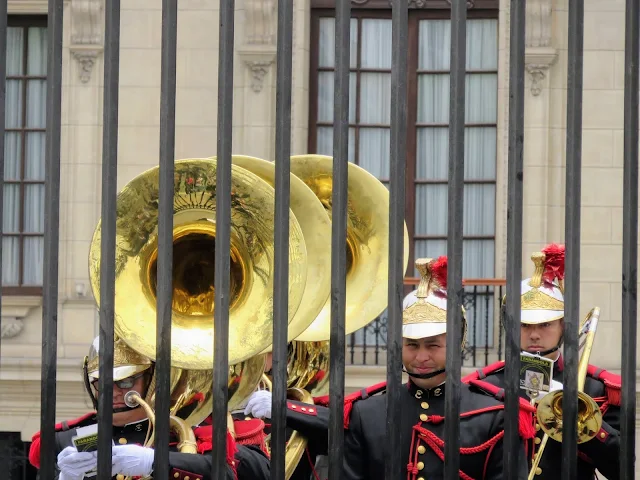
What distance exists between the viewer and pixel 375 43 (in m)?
13.6

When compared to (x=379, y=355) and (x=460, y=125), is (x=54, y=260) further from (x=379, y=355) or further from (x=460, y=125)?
(x=379, y=355)

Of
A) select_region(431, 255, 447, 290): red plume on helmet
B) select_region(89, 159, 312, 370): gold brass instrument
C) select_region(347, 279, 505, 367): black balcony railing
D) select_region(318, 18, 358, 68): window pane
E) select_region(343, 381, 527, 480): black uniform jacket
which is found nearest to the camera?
select_region(89, 159, 312, 370): gold brass instrument

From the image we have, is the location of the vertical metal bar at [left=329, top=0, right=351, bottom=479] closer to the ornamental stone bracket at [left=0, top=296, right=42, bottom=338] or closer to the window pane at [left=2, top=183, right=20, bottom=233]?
the ornamental stone bracket at [left=0, top=296, right=42, bottom=338]

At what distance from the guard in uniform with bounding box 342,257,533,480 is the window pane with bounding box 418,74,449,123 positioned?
27.3 feet

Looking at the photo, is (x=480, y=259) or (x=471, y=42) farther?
(x=480, y=259)

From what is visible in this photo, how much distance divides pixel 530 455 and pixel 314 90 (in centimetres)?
831

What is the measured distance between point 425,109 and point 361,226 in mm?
6908

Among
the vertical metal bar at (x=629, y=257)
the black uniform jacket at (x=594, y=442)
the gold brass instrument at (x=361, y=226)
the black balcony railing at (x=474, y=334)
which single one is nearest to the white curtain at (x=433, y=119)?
the black balcony railing at (x=474, y=334)

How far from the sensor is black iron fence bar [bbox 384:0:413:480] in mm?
3223

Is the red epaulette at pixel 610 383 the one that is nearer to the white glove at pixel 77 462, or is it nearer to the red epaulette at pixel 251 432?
the red epaulette at pixel 251 432

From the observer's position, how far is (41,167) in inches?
533

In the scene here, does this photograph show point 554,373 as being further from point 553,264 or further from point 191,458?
point 191,458

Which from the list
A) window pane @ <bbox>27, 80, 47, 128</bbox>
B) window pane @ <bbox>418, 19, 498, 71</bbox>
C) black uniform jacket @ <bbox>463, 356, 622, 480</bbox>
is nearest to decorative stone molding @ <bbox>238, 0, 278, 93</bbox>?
window pane @ <bbox>418, 19, 498, 71</bbox>

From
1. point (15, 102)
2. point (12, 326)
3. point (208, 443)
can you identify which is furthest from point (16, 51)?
point (208, 443)
